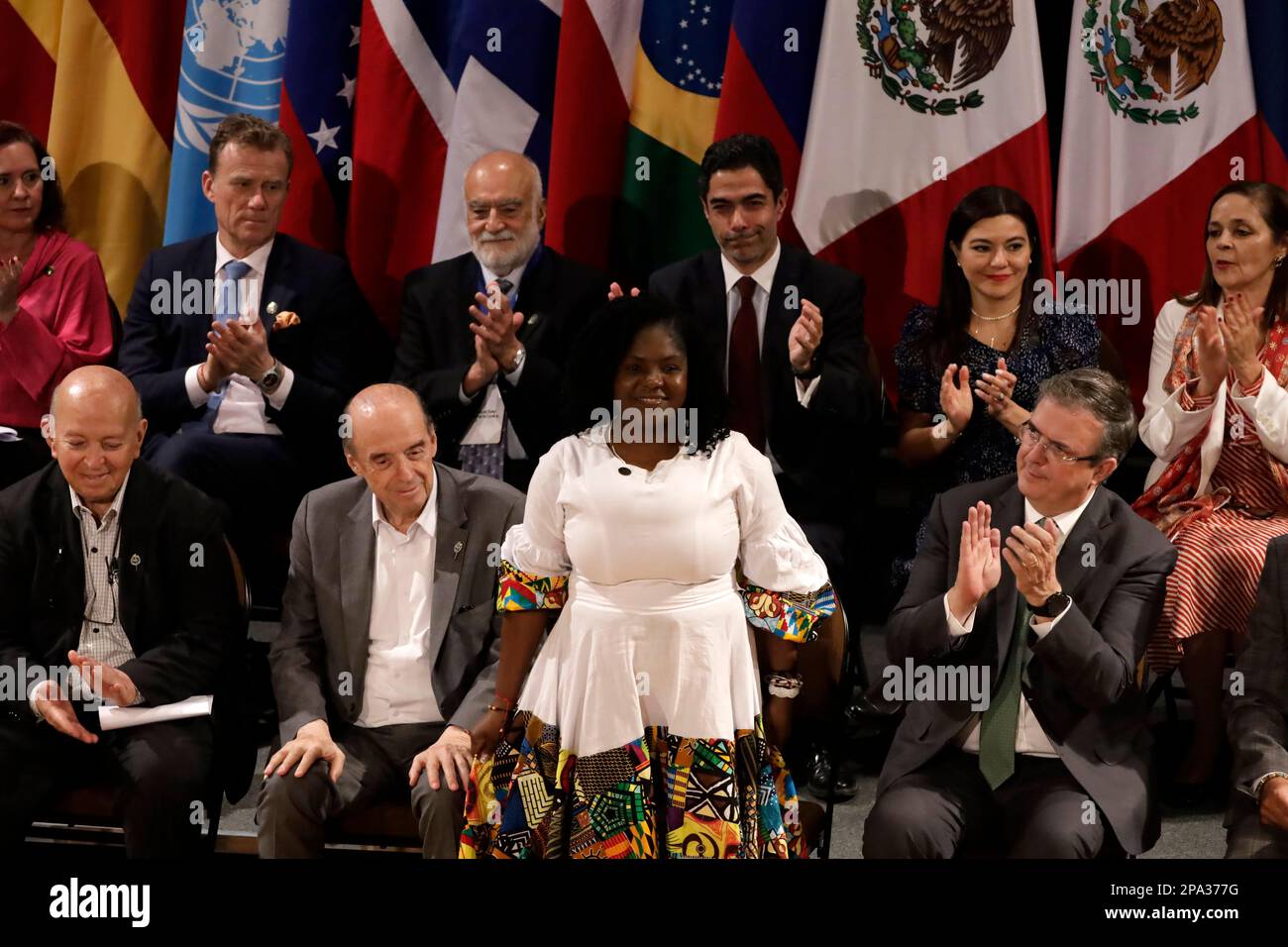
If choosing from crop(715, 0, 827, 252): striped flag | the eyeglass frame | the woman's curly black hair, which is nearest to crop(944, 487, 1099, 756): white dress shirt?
the eyeglass frame

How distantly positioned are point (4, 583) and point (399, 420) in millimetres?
977

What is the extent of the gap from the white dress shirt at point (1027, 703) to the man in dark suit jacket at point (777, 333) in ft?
2.69

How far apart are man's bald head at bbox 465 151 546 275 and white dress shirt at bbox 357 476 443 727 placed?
42.8 inches

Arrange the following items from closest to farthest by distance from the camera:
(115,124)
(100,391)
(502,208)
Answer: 1. (100,391)
2. (502,208)
3. (115,124)

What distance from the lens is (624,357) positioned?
319 cm

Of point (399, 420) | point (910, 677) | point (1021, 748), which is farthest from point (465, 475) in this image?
point (1021, 748)

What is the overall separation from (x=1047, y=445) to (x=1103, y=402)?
5.8 inches

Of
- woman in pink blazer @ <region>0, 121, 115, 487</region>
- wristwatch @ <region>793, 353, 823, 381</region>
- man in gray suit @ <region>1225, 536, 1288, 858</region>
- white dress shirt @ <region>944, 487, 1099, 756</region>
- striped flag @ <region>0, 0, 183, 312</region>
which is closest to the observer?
man in gray suit @ <region>1225, 536, 1288, 858</region>

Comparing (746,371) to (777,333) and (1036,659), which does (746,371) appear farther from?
(1036,659)

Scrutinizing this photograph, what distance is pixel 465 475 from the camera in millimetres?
3678

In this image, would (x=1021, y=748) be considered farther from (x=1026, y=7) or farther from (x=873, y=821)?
(x=1026, y=7)

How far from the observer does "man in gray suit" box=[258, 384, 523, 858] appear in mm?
3453

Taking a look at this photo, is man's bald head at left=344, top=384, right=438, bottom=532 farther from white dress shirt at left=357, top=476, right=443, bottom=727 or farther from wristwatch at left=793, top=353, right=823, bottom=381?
wristwatch at left=793, top=353, right=823, bottom=381

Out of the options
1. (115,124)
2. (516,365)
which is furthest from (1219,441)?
(115,124)
